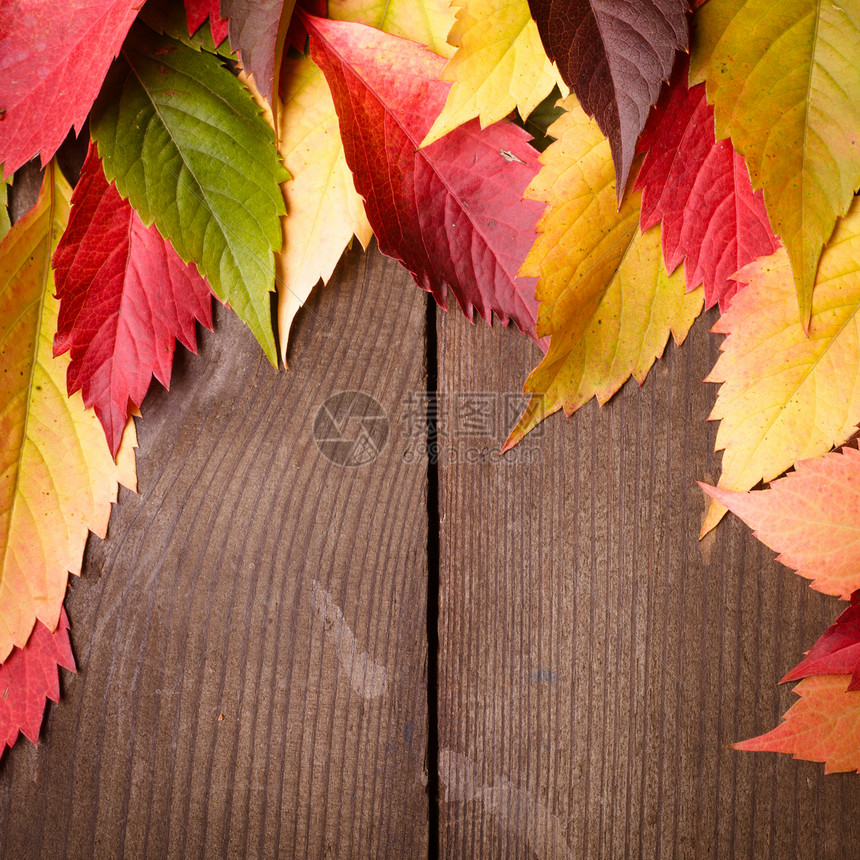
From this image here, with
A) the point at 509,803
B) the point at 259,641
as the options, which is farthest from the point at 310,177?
the point at 509,803

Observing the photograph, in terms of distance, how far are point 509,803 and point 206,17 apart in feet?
1.48

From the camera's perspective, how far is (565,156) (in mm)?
319

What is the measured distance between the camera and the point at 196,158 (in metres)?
0.33

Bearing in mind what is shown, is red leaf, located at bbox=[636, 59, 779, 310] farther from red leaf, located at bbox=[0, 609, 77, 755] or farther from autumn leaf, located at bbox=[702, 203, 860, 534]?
red leaf, located at bbox=[0, 609, 77, 755]

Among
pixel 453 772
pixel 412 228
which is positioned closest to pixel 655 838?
pixel 453 772

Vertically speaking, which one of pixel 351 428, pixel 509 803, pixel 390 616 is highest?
pixel 351 428

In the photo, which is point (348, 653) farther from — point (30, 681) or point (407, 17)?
point (407, 17)

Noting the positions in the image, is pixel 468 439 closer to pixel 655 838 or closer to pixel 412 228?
pixel 412 228

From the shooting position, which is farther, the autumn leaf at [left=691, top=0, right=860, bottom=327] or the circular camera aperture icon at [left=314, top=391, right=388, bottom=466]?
the circular camera aperture icon at [left=314, top=391, right=388, bottom=466]

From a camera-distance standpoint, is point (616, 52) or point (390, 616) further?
point (390, 616)

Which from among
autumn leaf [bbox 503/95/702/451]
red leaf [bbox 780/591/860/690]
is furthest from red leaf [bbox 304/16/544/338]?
red leaf [bbox 780/591/860/690]

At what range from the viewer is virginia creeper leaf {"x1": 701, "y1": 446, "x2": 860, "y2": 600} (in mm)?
334

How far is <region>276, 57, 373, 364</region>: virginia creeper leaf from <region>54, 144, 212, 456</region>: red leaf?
0.06 metres

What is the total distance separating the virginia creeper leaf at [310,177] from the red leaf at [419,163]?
0.05 feet
